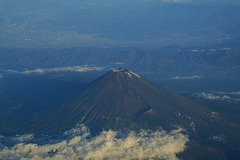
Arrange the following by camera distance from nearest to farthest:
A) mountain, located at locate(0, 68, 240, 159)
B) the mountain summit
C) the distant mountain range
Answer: mountain, located at locate(0, 68, 240, 159)
the mountain summit
the distant mountain range

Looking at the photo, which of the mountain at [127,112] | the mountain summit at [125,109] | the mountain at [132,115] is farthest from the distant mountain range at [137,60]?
the mountain at [132,115]

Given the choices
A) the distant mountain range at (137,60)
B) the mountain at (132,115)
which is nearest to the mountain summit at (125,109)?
the mountain at (132,115)

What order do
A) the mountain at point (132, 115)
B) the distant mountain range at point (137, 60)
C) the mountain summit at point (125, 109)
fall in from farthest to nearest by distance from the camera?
the distant mountain range at point (137, 60) → the mountain summit at point (125, 109) → the mountain at point (132, 115)

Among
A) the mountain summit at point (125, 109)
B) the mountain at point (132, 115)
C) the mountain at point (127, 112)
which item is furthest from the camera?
the mountain summit at point (125, 109)

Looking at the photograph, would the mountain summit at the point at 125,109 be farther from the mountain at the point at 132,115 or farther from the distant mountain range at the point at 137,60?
the distant mountain range at the point at 137,60

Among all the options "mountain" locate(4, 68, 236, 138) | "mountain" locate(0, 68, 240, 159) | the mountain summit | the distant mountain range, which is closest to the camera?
"mountain" locate(0, 68, 240, 159)

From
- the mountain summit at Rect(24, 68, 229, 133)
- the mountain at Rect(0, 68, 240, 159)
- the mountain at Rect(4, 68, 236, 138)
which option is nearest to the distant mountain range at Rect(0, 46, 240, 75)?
the mountain summit at Rect(24, 68, 229, 133)

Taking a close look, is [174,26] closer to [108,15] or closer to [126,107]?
[108,15]

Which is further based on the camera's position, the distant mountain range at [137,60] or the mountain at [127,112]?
the distant mountain range at [137,60]

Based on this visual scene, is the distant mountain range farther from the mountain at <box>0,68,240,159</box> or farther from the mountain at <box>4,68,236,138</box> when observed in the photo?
the mountain at <box>0,68,240,159</box>

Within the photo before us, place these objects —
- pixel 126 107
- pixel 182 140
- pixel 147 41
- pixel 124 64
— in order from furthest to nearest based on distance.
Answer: pixel 147 41 → pixel 124 64 → pixel 126 107 → pixel 182 140

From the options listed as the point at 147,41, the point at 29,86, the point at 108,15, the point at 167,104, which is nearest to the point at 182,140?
the point at 167,104
